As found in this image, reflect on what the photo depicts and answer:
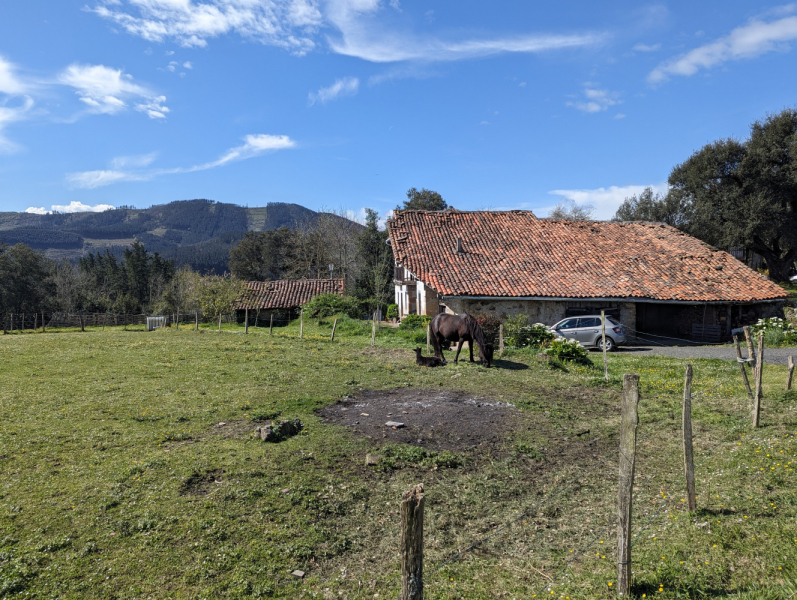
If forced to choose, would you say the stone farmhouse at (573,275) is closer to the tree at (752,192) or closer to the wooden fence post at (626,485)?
the tree at (752,192)

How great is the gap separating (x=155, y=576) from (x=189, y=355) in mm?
13669

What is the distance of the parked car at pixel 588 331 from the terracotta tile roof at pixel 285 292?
814 inches

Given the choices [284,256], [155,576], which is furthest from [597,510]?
[284,256]

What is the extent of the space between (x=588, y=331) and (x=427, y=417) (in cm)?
1398

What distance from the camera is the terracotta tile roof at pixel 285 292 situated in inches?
1501

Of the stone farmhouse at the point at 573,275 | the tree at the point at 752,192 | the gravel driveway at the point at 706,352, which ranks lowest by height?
the gravel driveway at the point at 706,352

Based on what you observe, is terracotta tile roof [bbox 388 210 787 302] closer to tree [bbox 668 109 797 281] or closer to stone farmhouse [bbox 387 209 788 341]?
stone farmhouse [bbox 387 209 788 341]

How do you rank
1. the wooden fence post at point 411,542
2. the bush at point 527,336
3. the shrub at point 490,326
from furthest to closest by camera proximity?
1. the shrub at point 490,326
2. the bush at point 527,336
3. the wooden fence post at point 411,542

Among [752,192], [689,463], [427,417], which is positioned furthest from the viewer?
[752,192]

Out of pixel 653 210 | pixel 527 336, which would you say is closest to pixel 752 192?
pixel 653 210

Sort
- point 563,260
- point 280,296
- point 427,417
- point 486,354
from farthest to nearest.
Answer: point 280,296 → point 563,260 → point 486,354 → point 427,417

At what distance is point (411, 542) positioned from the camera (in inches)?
137

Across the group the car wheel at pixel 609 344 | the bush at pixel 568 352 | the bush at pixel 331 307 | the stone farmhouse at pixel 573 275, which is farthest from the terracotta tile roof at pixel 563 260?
the bush at pixel 568 352

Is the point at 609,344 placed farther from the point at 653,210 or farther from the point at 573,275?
the point at 653,210
